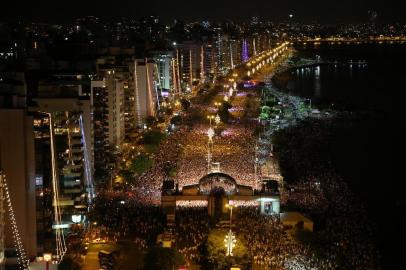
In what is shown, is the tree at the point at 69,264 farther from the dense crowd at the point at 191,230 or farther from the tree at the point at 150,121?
the tree at the point at 150,121

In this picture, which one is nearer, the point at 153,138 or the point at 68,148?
the point at 68,148

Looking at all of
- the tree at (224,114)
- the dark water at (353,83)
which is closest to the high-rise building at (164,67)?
→ the tree at (224,114)

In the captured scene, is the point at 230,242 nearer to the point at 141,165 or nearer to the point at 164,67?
the point at 141,165

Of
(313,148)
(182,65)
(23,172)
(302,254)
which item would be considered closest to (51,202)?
(23,172)

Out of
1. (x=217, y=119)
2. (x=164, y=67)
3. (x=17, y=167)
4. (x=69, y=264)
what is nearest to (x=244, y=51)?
(x=164, y=67)

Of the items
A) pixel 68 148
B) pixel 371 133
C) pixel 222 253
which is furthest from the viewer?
pixel 371 133

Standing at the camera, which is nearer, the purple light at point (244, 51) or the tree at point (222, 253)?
the tree at point (222, 253)

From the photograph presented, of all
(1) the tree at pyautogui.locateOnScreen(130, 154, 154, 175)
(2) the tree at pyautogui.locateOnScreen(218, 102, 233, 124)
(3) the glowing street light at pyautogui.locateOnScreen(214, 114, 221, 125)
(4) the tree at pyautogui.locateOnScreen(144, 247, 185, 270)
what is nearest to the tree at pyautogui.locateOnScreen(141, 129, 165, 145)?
(1) the tree at pyautogui.locateOnScreen(130, 154, 154, 175)
